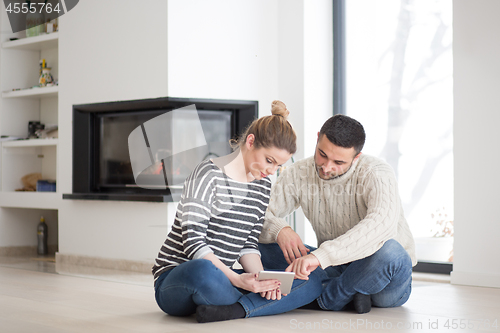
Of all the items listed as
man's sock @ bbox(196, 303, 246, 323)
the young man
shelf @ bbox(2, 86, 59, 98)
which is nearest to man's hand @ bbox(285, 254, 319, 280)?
the young man

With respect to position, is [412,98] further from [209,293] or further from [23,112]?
[23,112]

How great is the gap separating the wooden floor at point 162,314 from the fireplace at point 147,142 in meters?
0.92

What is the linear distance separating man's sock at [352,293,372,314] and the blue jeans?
14cm

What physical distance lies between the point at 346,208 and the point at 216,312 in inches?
26.7

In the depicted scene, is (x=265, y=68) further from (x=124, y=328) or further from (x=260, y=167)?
(x=124, y=328)

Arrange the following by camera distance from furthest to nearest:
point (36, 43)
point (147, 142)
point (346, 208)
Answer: point (36, 43) < point (147, 142) < point (346, 208)

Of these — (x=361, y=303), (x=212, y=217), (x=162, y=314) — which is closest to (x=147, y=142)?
(x=162, y=314)

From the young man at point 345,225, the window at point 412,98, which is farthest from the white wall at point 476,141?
the young man at point 345,225

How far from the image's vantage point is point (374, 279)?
2.25 m

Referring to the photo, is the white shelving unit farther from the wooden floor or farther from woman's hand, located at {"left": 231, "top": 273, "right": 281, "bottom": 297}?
woman's hand, located at {"left": 231, "top": 273, "right": 281, "bottom": 297}

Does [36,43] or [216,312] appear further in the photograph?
[36,43]

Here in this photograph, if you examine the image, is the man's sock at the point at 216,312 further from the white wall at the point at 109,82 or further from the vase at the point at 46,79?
the vase at the point at 46,79

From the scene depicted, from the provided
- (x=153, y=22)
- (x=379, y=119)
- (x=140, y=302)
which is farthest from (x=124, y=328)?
(x=379, y=119)

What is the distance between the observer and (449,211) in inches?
152
